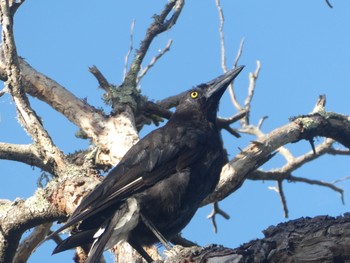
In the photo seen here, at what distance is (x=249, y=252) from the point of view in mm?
3070

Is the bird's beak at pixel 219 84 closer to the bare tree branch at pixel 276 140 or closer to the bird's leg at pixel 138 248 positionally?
the bare tree branch at pixel 276 140

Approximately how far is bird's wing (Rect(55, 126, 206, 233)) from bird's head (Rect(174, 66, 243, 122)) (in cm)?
37

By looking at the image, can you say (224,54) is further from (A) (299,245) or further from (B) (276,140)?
(A) (299,245)

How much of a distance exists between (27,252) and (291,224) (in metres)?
3.03

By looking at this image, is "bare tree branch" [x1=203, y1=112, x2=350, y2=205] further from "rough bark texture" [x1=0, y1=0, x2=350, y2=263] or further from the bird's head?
the bird's head

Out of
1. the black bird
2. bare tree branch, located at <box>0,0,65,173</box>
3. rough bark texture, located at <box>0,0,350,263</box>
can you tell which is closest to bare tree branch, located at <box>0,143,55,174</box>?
rough bark texture, located at <box>0,0,350,263</box>

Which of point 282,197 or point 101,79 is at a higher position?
point 101,79

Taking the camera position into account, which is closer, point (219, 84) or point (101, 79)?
point (219, 84)

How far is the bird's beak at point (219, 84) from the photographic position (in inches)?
216

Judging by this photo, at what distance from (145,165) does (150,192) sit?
8.6 inches

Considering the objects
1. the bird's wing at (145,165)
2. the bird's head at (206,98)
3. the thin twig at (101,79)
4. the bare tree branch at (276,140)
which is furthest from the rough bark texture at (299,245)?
the thin twig at (101,79)

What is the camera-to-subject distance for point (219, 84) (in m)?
5.59

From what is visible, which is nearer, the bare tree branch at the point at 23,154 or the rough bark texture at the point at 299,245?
the rough bark texture at the point at 299,245

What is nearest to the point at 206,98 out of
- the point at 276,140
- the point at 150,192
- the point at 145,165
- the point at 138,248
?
the point at 276,140
